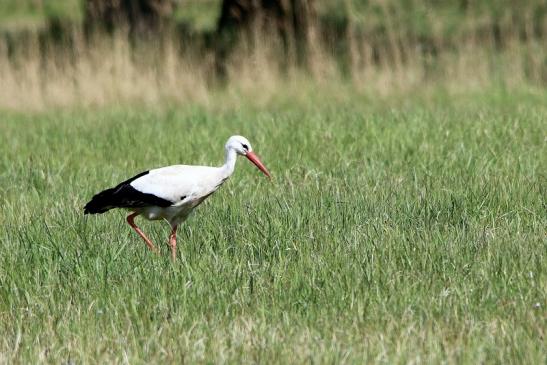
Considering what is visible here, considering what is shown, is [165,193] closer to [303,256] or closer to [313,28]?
[303,256]

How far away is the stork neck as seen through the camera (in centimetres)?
688

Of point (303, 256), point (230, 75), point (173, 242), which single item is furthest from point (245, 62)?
point (303, 256)

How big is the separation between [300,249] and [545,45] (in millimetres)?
9032

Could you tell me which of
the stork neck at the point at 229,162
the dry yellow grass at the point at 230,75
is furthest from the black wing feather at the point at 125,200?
the dry yellow grass at the point at 230,75

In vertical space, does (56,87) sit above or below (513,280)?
above

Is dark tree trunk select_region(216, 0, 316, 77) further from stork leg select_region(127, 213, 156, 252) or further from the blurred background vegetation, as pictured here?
stork leg select_region(127, 213, 156, 252)

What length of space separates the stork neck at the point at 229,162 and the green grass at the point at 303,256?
0.31 meters

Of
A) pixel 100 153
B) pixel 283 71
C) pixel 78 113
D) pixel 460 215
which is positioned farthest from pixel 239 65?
pixel 460 215

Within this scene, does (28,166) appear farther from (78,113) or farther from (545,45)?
(545,45)

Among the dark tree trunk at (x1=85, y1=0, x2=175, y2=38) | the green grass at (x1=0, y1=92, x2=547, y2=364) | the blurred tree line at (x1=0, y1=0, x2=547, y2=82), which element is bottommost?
the green grass at (x1=0, y1=92, x2=547, y2=364)

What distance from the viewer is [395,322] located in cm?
502

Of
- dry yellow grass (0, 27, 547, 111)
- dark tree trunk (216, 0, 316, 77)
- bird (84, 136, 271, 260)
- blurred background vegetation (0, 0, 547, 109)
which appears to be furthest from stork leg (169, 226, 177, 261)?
dark tree trunk (216, 0, 316, 77)

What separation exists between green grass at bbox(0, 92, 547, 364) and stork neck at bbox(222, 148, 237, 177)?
0.31 m

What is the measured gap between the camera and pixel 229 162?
6922 mm
